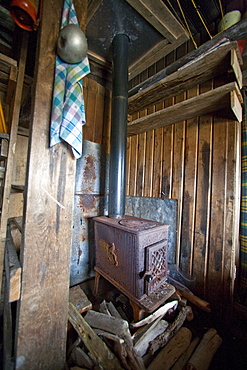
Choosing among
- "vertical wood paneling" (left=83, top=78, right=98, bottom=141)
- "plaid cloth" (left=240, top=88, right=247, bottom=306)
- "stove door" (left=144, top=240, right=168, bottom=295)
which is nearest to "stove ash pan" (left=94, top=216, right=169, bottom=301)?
"stove door" (left=144, top=240, right=168, bottom=295)

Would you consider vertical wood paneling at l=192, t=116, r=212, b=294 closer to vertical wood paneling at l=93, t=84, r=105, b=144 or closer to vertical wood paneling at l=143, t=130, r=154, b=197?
vertical wood paneling at l=143, t=130, r=154, b=197

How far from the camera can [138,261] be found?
1.29 m

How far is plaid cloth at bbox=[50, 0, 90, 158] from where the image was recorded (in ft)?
3.12

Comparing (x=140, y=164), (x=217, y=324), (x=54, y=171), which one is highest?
(x=140, y=164)

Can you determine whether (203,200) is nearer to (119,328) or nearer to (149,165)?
(149,165)

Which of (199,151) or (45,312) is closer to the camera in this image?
(45,312)

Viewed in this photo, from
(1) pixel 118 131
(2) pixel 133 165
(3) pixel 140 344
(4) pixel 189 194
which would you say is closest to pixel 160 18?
(1) pixel 118 131

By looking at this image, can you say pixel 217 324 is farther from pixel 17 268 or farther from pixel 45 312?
pixel 17 268

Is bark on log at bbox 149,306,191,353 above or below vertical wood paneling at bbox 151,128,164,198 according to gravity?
below

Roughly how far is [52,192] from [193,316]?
1.69 m

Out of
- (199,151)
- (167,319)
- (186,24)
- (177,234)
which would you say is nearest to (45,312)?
(167,319)

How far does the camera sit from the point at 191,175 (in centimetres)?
182

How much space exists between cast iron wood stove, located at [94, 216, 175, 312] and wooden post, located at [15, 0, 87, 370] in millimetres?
527

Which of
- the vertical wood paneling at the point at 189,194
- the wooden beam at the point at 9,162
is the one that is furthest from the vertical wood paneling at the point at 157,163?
the wooden beam at the point at 9,162
